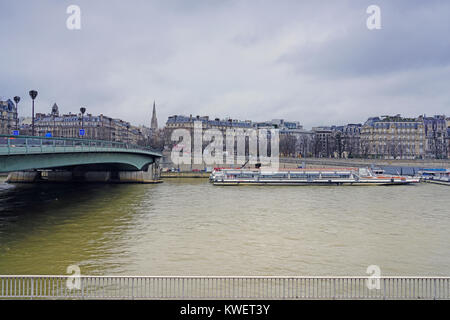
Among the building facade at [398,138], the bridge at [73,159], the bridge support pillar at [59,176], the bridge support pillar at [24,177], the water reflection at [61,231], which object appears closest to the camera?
the water reflection at [61,231]

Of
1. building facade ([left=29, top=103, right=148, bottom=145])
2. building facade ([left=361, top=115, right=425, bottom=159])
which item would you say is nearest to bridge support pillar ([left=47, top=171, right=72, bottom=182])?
building facade ([left=29, top=103, right=148, bottom=145])

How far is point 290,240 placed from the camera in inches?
836

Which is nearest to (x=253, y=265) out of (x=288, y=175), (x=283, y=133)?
(x=288, y=175)

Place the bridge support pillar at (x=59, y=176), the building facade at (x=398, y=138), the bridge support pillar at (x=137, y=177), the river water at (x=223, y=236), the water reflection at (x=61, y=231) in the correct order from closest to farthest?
1. the river water at (x=223, y=236)
2. the water reflection at (x=61, y=231)
3. the bridge support pillar at (x=59, y=176)
4. the bridge support pillar at (x=137, y=177)
5. the building facade at (x=398, y=138)

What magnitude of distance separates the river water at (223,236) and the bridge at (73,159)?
13.0 ft

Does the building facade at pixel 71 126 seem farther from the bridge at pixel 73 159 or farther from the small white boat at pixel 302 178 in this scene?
the small white boat at pixel 302 178

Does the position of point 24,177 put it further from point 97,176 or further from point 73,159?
point 73,159

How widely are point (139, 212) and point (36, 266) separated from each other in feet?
46.8

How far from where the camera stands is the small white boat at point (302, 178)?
5703 cm

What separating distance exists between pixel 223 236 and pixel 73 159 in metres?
15.0

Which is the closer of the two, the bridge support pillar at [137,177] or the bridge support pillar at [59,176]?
the bridge support pillar at [59,176]

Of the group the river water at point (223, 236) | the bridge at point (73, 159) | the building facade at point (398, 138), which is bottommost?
the river water at point (223, 236)

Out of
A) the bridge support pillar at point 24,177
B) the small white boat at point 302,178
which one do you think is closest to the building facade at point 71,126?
the bridge support pillar at point 24,177
